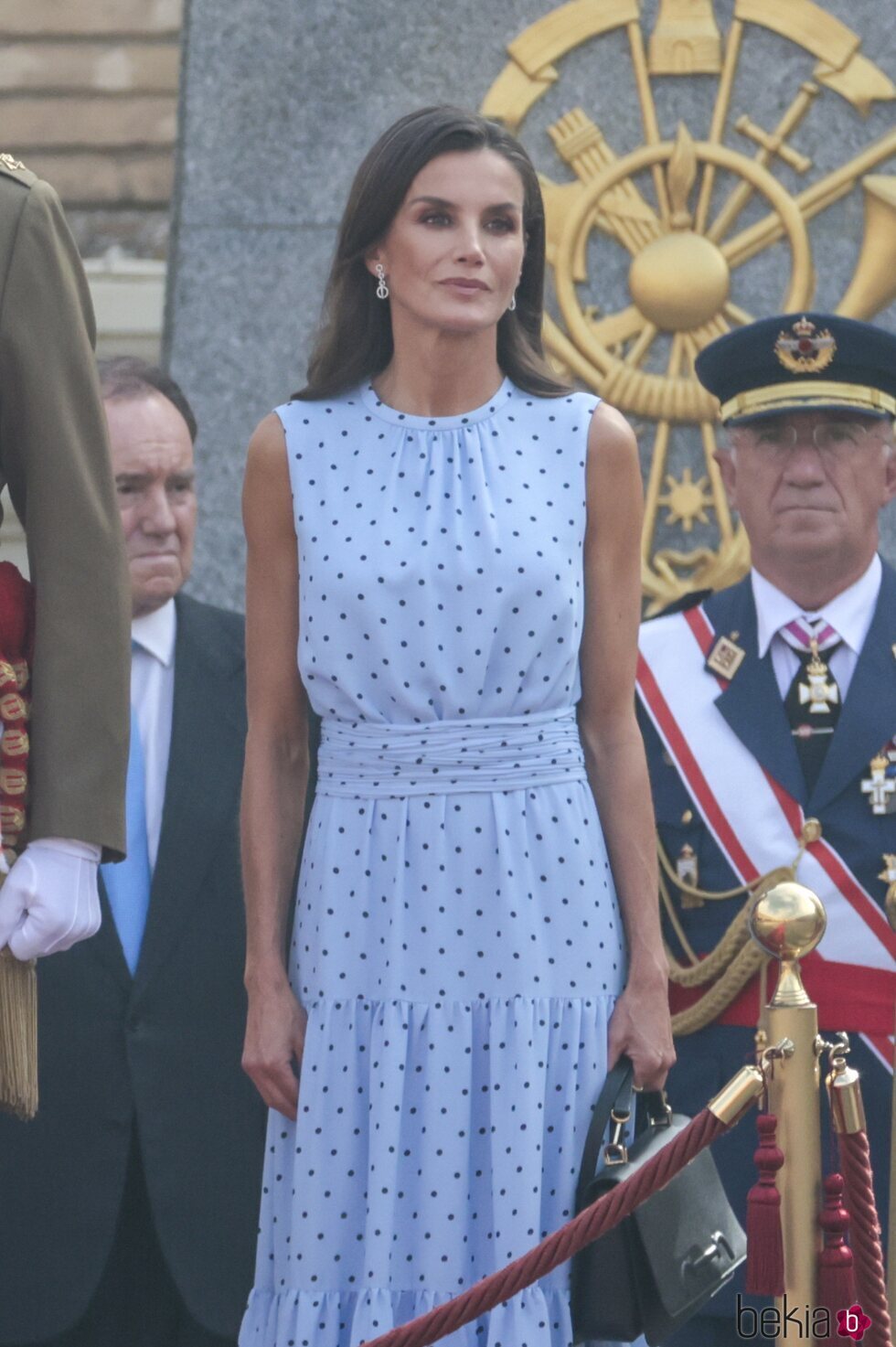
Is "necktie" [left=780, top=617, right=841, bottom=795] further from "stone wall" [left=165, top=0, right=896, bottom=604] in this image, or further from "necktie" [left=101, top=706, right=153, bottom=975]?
"stone wall" [left=165, top=0, right=896, bottom=604]

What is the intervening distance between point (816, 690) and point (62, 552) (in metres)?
A: 1.77

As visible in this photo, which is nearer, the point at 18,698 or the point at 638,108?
the point at 18,698

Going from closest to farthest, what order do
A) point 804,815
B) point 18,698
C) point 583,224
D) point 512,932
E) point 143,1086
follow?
point 18,698, point 512,932, point 143,1086, point 804,815, point 583,224

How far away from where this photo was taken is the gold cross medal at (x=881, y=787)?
4.20 m

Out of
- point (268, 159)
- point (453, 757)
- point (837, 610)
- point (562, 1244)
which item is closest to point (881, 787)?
point (837, 610)

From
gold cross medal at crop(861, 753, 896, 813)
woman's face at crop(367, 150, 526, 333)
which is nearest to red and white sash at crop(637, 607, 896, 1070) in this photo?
gold cross medal at crop(861, 753, 896, 813)

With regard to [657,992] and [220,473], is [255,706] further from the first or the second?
[220,473]

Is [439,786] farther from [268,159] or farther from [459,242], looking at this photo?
[268,159]

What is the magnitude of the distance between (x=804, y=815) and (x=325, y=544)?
54.8 inches

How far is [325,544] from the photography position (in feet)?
10.3

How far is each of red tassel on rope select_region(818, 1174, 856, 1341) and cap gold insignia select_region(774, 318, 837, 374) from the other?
183cm

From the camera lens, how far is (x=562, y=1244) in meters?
2.82

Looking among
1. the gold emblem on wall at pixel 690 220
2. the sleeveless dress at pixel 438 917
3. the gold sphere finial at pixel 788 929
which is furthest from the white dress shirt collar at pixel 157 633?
the gold emblem on wall at pixel 690 220

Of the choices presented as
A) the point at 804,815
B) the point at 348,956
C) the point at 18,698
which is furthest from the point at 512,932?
the point at 804,815
